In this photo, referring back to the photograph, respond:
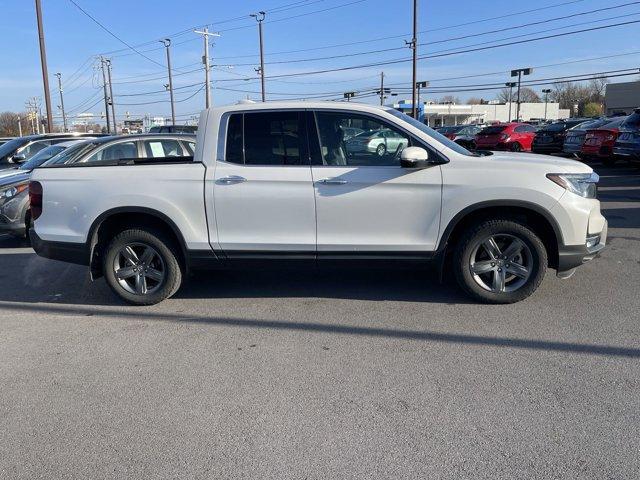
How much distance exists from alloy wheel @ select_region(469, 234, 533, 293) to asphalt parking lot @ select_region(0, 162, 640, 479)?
0.24 meters

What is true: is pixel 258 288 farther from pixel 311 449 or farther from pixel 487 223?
pixel 311 449

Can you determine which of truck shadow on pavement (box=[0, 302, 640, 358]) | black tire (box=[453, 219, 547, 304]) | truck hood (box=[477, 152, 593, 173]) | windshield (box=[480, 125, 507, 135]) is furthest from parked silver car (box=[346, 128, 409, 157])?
windshield (box=[480, 125, 507, 135])

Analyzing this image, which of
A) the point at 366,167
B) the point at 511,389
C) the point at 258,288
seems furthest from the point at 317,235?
the point at 511,389

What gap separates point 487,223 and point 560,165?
2.84 feet

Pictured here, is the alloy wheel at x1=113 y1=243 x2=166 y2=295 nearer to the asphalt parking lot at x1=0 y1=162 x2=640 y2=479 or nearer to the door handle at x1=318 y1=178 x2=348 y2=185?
the asphalt parking lot at x1=0 y1=162 x2=640 y2=479

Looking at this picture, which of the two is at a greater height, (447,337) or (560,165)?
(560,165)

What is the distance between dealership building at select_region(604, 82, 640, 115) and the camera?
73500 millimetres

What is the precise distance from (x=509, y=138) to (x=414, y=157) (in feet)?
71.8

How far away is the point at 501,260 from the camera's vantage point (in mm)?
5137

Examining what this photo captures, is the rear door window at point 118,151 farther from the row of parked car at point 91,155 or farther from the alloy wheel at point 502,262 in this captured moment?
the alloy wheel at point 502,262

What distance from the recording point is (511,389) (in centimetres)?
358

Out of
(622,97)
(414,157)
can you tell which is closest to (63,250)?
(414,157)

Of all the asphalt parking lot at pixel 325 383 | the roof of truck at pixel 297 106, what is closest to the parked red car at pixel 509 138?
the asphalt parking lot at pixel 325 383

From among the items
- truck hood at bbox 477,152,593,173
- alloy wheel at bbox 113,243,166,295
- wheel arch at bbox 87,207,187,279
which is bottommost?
alloy wheel at bbox 113,243,166,295
